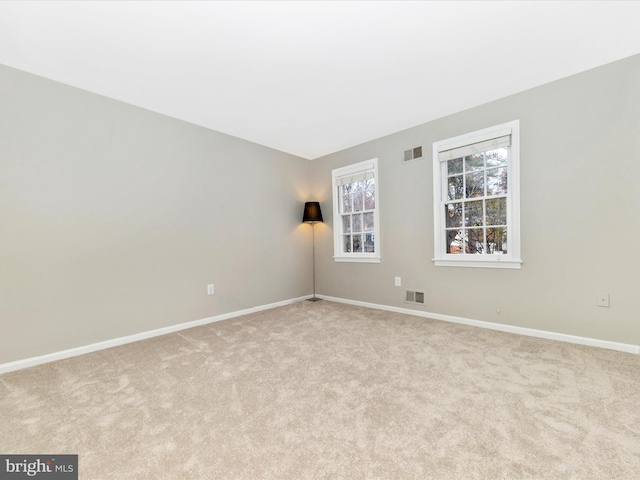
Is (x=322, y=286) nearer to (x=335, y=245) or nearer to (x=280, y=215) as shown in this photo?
(x=335, y=245)

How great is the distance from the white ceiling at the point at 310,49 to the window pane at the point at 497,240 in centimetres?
139

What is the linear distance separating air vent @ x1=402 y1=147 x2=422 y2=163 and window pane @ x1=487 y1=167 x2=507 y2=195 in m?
0.82

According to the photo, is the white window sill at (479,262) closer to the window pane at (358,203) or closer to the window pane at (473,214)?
the window pane at (473,214)

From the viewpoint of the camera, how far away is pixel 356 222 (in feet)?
14.0

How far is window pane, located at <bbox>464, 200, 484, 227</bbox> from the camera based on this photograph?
3084mm

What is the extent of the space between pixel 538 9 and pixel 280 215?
3389mm

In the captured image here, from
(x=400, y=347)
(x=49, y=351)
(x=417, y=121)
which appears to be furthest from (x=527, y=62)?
(x=49, y=351)

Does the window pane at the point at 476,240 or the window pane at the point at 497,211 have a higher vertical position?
the window pane at the point at 497,211

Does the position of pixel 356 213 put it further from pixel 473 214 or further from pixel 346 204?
pixel 473 214

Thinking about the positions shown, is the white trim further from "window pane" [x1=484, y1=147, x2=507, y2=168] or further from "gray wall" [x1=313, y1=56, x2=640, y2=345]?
"window pane" [x1=484, y1=147, x2=507, y2=168]

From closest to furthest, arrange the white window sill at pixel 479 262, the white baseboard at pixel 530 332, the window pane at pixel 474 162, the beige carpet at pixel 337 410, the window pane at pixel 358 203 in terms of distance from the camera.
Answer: the beige carpet at pixel 337 410
the white baseboard at pixel 530 332
the white window sill at pixel 479 262
the window pane at pixel 474 162
the window pane at pixel 358 203

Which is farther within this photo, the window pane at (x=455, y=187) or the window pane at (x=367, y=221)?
the window pane at (x=367, y=221)

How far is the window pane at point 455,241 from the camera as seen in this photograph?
324cm

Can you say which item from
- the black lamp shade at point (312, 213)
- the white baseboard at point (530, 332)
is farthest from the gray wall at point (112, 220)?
the white baseboard at point (530, 332)
